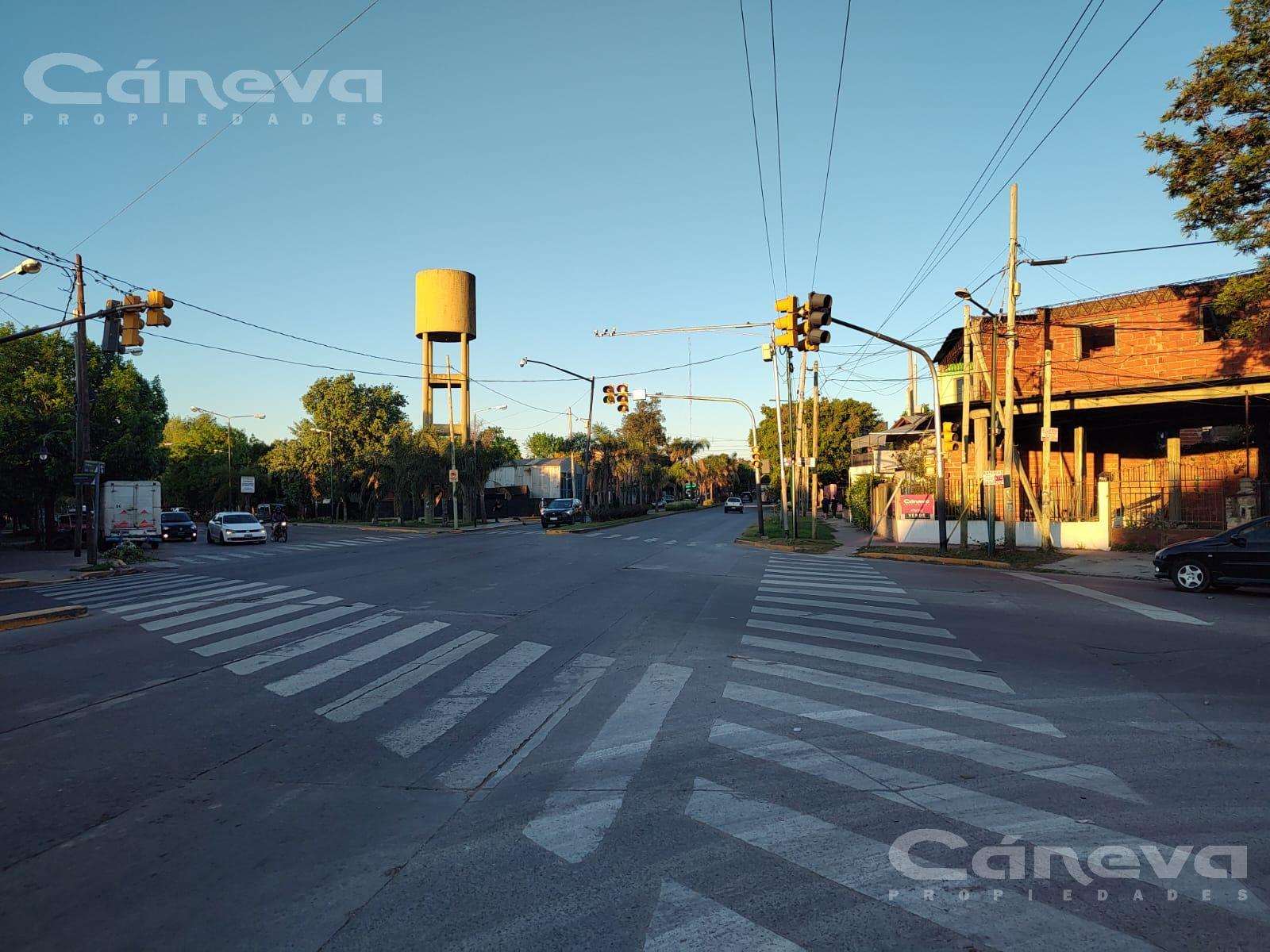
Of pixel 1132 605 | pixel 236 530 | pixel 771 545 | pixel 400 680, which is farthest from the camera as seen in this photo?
pixel 236 530

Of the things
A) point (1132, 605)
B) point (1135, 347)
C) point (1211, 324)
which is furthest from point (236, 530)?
point (1211, 324)

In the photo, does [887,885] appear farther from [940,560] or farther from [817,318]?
[940,560]

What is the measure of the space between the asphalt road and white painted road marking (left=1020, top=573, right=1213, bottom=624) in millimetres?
536

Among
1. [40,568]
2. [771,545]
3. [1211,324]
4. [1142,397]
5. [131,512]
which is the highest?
[1211,324]

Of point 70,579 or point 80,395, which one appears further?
point 80,395

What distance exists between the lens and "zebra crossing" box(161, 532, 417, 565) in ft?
91.9

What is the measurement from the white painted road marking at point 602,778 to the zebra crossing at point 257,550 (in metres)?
23.2

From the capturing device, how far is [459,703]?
773cm

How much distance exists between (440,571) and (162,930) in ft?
54.5

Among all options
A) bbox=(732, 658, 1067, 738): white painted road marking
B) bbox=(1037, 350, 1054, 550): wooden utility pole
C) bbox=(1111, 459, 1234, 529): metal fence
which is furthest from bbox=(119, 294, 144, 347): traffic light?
bbox=(1111, 459, 1234, 529): metal fence

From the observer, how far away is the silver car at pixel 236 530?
36.8 metres

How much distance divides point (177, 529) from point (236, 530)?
7184mm

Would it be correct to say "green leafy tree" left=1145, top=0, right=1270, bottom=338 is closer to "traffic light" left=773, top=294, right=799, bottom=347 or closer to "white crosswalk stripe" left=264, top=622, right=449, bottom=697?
"traffic light" left=773, top=294, right=799, bottom=347

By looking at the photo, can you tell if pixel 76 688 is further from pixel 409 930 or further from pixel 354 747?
pixel 409 930
